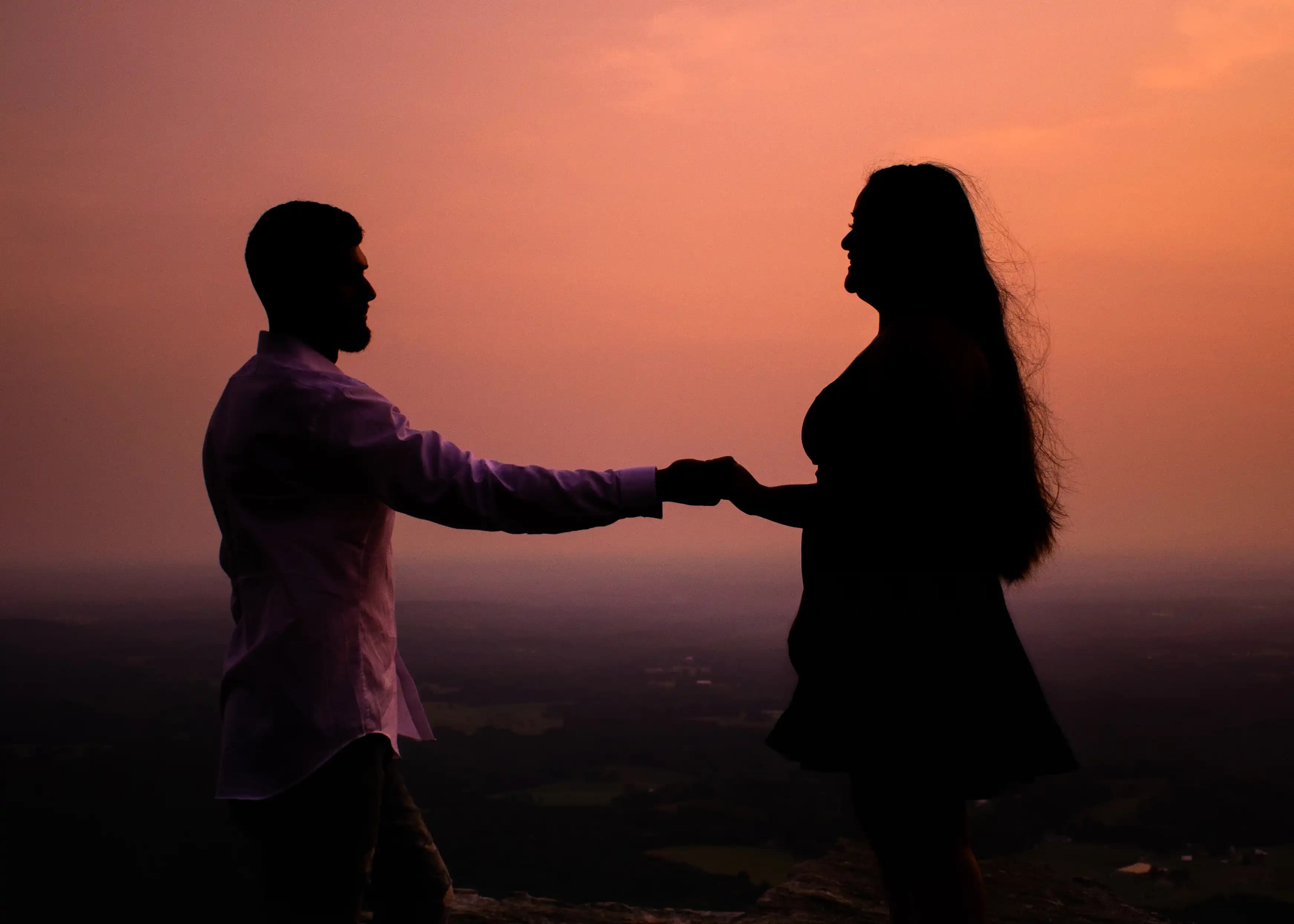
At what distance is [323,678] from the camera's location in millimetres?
1858

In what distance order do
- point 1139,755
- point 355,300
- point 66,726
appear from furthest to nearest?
point 66,726, point 1139,755, point 355,300

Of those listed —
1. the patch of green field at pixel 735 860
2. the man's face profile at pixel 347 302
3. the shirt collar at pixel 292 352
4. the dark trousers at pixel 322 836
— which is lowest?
the patch of green field at pixel 735 860

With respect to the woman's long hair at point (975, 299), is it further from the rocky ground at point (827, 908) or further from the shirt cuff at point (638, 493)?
the rocky ground at point (827, 908)

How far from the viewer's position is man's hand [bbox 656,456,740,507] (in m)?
2.29

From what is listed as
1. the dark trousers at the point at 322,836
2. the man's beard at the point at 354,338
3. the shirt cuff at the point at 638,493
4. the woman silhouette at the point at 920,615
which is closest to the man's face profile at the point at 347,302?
the man's beard at the point at 354,338

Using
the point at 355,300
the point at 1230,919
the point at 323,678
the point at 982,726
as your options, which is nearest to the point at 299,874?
the point at 323,678

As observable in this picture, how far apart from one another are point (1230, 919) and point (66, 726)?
1725cm

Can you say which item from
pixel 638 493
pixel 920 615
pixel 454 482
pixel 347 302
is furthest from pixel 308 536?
pixel 920 615

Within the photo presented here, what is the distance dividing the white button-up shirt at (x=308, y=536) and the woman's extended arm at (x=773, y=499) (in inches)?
25.9

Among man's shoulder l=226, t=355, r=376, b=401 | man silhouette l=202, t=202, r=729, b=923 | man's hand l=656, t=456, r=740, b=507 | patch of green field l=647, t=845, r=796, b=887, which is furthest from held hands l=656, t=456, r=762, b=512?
patch of green field l=647, t=845, r=796, b=887

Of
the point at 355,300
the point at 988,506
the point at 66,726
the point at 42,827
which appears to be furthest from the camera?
the point at 66,726

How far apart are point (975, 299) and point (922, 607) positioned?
2.31 ft

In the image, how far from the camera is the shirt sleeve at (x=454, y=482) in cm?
191

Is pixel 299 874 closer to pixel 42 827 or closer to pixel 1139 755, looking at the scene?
pixel 42 827
